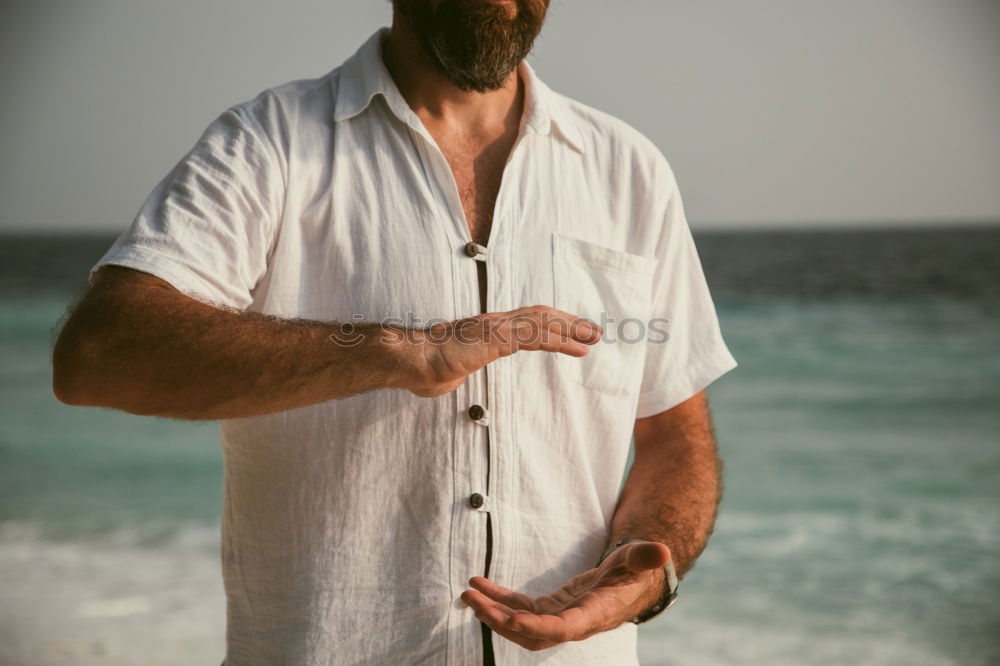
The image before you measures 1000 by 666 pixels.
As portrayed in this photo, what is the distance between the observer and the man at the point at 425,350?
44.4 inches

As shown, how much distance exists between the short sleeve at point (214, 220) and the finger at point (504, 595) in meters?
0.46

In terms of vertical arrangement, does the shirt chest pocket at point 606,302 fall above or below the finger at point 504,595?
above

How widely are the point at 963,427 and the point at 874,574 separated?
158 inches

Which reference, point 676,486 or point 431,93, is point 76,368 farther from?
point 676,486

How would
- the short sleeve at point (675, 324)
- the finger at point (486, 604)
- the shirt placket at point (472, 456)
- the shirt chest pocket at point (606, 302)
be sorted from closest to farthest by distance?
the finger at point (486, 604) → the shirt placket at point (472, 456) → the shirt chest pocket at point (606, 302) → the short sleeve at point (675, 324)

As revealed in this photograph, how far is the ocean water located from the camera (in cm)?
526

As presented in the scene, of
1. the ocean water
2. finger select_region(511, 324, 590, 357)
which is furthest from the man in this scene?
the ocean water

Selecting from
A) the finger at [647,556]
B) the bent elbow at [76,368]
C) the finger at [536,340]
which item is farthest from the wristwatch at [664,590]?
the bent elbow at [76,368]

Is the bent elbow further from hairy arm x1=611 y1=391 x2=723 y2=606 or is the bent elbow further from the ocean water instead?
the ocean water

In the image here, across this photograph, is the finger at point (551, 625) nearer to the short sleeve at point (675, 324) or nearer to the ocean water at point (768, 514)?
the short sleeve at point (675, 324)

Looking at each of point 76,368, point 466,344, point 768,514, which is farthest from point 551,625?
point 768,514

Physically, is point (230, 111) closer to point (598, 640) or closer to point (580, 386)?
point (580, 386)

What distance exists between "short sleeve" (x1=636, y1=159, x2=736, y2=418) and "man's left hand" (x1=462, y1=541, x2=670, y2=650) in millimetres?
303

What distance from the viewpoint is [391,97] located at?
141 centimetres
